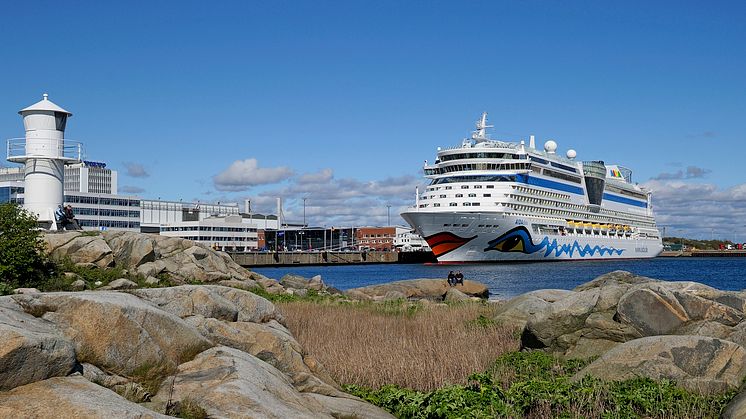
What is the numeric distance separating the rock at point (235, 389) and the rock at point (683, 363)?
5021 mm

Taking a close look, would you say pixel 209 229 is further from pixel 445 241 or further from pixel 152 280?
pixel 152 280

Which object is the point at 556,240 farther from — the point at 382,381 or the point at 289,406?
the point at 289,406

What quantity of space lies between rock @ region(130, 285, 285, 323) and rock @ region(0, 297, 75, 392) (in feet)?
10.8

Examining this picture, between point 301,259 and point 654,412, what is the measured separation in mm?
97012

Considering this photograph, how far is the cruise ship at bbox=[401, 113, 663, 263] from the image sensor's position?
253 ft

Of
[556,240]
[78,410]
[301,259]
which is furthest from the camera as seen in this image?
[301,259]

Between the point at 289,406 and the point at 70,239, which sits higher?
the point at 70,239

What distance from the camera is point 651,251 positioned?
110875 mm

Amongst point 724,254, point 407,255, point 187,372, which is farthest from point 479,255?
point 724,254

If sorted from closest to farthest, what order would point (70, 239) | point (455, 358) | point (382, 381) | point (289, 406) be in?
point (289, 406), point (382, 381), point (455, 358), point (70, 239)

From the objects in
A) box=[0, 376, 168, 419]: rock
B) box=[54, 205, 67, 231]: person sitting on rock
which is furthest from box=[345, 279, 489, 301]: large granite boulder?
box=[0, 376, 168, 419]: rock

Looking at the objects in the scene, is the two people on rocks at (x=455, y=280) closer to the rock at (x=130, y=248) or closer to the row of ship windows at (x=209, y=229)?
the rock at (x=130, y=248)

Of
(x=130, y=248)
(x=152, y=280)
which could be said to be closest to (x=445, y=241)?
(x=130, y=248)

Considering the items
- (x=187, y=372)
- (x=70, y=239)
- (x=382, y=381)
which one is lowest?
(x=382, y=381)
